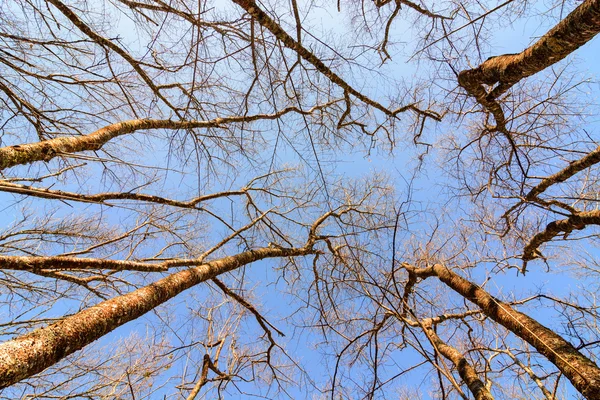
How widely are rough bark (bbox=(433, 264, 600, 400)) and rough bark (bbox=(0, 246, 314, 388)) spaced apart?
2.43 m

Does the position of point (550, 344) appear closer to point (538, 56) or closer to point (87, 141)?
point (538, 56)

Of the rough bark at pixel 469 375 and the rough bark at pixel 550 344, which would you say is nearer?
the rough bark at pixel 550 344

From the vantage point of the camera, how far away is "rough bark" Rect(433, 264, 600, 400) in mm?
2270

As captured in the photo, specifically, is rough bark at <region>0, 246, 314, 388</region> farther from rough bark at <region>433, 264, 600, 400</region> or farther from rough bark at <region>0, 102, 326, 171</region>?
rough bark at <region>433, 264, 600, 400</region>

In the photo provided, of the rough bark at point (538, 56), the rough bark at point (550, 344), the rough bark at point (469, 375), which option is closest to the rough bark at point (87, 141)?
the rough bark at point (538, 56)

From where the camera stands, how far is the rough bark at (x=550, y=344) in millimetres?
2270

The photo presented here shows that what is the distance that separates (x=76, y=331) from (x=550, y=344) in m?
3.51

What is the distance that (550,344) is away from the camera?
2703 mm

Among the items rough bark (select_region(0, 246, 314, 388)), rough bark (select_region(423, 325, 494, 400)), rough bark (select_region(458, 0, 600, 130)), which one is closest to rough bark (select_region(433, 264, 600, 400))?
rough bark (select_region(423, 325, 494, 400))

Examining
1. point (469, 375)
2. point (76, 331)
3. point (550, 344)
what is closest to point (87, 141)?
point (76, 331)

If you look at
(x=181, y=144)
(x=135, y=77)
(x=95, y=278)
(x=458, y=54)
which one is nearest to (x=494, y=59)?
(x=458, y=54)

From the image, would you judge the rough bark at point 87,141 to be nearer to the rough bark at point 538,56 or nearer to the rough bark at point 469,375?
the rough bark at point 538,56

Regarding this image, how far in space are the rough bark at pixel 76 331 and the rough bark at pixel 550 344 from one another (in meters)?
2.43

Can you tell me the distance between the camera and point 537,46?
2318 millimetres
